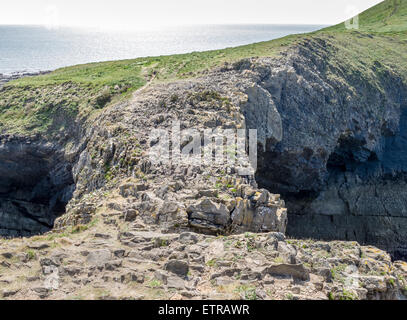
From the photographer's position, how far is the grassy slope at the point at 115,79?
3491 cm

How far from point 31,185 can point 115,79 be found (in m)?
15.2

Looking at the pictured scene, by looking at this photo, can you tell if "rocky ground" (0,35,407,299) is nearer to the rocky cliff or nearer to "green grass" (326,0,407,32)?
the rocky cliff

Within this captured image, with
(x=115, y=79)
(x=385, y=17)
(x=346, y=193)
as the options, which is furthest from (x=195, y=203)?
(x=385, y=17)

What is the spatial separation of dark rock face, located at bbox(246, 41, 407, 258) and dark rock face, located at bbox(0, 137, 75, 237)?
19.0m

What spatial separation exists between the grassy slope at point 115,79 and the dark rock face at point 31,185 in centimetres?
225

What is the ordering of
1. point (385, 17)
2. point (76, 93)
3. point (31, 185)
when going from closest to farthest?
point (31, 185), point (76, 93), point (385, 17)

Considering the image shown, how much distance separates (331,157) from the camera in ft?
131

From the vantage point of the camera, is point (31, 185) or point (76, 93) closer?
point (31, 185)

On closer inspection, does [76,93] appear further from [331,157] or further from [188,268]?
[188,268]

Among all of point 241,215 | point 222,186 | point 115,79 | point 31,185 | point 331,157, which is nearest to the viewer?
point 241,215

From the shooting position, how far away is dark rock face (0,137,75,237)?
32.2 m

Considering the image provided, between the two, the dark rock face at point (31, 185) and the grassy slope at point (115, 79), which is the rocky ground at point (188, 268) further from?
the grassy slope at point (115, 79)
